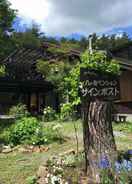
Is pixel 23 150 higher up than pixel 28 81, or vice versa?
pixel 28 81

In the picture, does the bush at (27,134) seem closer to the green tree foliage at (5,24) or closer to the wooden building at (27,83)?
the green tree foliage at (5,24)

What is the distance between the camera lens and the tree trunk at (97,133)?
19.2ft

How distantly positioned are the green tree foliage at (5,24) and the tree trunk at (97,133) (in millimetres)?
19152

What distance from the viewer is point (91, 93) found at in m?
5.92

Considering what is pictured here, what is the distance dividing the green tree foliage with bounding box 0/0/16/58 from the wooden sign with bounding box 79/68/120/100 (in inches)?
745

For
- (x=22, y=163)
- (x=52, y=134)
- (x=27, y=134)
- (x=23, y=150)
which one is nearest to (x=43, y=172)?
(x=22, y=163)

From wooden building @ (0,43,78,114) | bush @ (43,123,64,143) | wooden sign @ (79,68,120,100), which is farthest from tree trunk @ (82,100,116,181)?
wooden building @ (0,43,78,114)

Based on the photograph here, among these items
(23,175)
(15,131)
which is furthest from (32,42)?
(23,175)

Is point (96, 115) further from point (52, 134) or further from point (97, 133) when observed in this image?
point (52, 134)

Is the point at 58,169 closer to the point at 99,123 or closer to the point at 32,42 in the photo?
the point at 99,123

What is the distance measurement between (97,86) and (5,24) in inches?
840

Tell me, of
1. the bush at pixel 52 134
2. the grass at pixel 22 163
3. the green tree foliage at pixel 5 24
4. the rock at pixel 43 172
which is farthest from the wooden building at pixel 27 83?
the rock at pixel 43 172

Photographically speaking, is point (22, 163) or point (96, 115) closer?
point (96, 115)

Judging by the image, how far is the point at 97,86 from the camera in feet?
19.6
